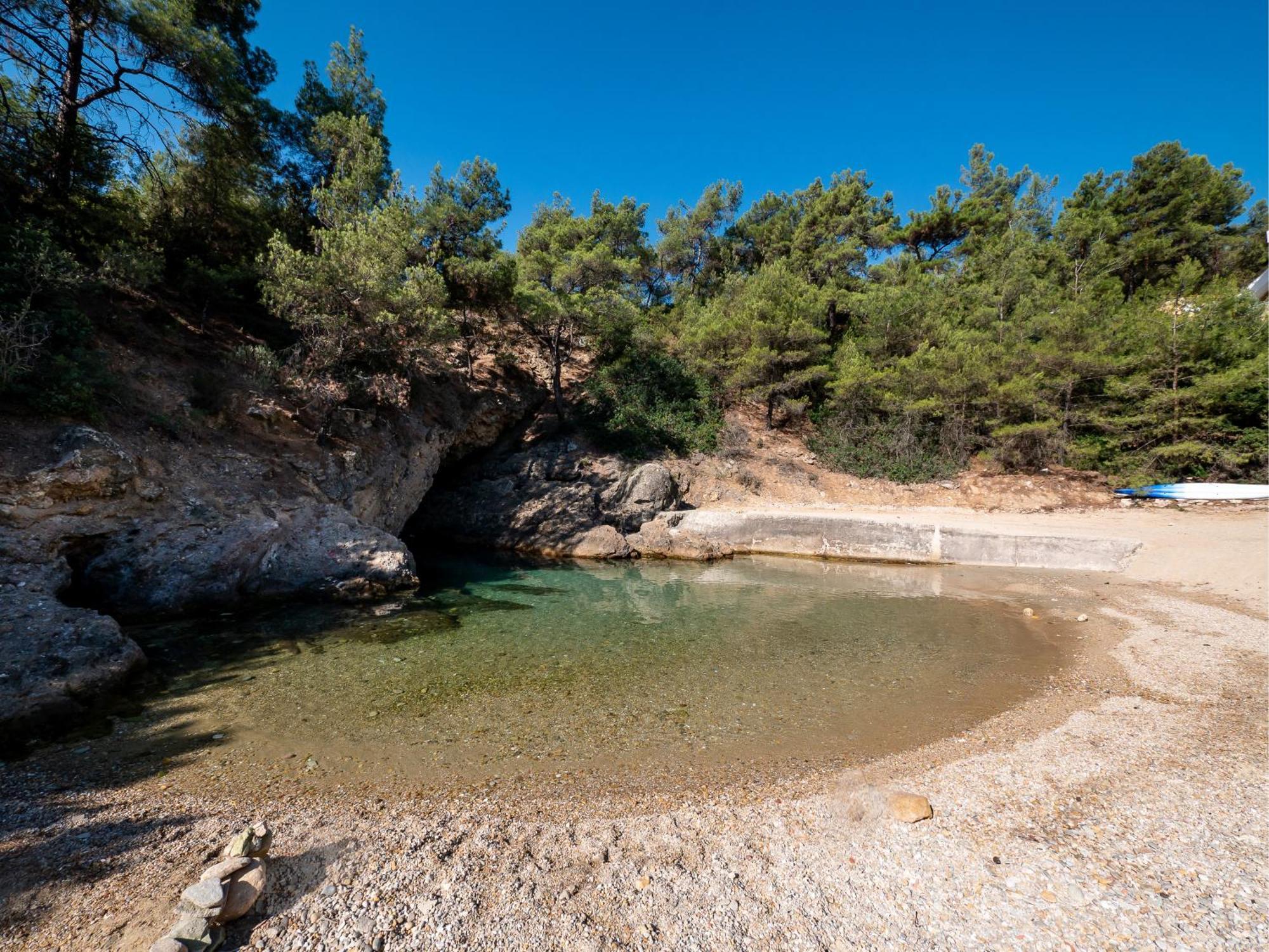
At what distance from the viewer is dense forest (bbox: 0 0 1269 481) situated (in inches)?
354

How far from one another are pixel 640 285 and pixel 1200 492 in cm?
2379

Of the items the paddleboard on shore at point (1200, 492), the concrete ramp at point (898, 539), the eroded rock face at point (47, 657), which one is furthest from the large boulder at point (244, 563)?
the paddleboard on shore at point (1200, 492)

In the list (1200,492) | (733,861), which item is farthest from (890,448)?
(733,861)

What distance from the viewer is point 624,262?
61.3 feet

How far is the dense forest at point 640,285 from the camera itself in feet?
29.5

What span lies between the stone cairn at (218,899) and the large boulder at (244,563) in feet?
22.9

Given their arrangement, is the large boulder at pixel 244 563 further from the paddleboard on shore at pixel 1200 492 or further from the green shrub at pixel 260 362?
the paddleboard on shore at pixel 1200 492

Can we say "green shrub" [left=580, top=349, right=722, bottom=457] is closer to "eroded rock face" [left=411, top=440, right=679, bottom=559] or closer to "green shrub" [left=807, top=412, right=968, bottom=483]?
"eroded rock face" [left=411, top=440, right=679, bottom=559]

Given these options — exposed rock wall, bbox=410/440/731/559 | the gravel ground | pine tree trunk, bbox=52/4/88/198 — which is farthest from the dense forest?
the gravel ground

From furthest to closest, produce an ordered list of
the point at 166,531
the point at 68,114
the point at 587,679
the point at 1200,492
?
1. the point at 1200,492
2. the point at 68,114
3. the point at 166,531
4. the point at 587,679

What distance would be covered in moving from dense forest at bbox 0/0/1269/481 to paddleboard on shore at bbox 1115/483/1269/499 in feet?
4.53

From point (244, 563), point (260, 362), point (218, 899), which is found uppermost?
point (260, 362)

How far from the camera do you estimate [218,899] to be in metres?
2.23

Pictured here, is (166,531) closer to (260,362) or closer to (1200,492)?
(260,362)
